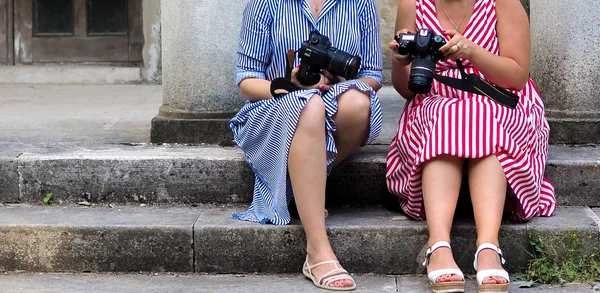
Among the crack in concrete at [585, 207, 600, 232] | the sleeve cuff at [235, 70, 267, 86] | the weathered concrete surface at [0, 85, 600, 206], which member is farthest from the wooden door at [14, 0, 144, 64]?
the crack in concrete at [585, 207, 600, 232]

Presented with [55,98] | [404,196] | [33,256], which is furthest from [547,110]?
[55,98]

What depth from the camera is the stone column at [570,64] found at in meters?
4.64

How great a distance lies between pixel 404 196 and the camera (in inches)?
161

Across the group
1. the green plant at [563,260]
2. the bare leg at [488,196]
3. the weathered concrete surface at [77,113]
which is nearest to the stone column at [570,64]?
the green plant at [563,260]

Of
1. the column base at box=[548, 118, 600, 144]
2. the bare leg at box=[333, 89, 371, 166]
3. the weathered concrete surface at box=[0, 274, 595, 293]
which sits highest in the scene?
the bare leg at box=[333, 89, 371, 166]

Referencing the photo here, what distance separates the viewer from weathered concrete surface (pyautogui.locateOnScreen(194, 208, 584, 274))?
13.0ft

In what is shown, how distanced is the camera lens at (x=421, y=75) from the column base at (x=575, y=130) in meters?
1.27

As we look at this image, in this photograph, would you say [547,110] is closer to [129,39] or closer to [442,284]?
[442,284]

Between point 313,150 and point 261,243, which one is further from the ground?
point 313,150

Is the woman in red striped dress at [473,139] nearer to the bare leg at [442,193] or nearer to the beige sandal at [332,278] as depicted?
the bare leg at [442,193]

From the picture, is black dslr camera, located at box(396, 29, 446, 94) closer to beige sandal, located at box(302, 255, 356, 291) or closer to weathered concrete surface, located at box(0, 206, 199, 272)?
beige sandal, located at box(302, 255, 356, 291)

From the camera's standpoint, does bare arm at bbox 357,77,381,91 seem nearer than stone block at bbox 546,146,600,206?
Yes

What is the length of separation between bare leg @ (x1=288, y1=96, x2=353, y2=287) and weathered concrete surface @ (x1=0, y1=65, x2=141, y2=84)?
4719 mm

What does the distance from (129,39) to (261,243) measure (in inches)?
188
